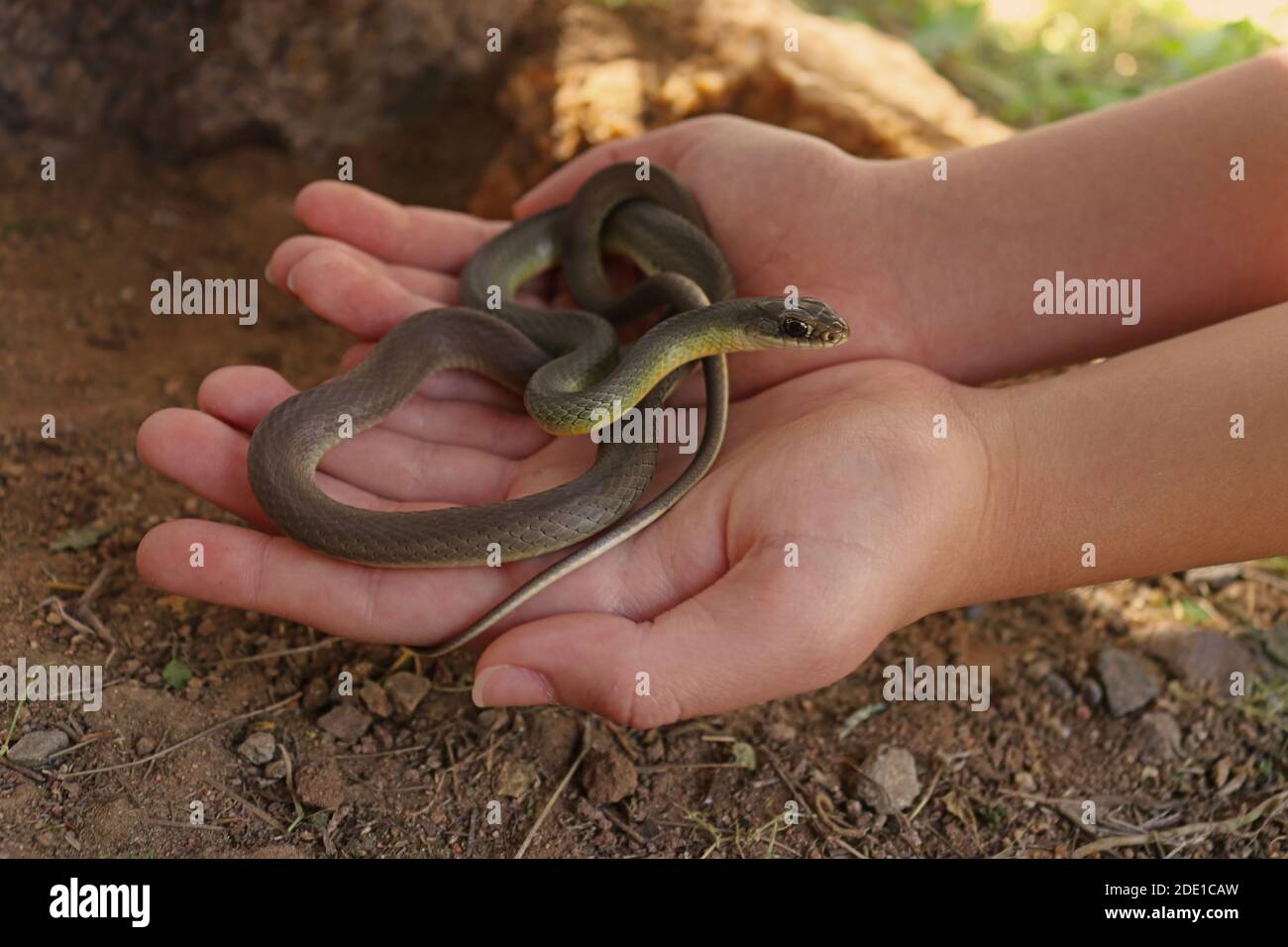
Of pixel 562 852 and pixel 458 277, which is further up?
pixel 458 277

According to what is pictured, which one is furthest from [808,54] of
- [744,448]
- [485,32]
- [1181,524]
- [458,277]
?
[1181,524]

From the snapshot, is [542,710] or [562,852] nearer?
[562,852]

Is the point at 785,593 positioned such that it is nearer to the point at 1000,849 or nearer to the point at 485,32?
the point at 1000,849

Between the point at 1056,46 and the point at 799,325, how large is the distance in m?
4.91

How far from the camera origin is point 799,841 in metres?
3.41

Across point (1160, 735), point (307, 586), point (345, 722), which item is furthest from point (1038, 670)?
point (307, 586)

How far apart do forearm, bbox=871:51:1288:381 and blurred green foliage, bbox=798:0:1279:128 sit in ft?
7.61

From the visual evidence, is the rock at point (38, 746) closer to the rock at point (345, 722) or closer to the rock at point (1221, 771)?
the rock at point (345, 722)

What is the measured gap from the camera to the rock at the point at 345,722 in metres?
3.53

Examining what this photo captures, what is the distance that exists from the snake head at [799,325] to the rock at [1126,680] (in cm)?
157

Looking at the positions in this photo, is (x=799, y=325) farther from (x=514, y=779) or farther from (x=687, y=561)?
(x=514, y=779)

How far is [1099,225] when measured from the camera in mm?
4359

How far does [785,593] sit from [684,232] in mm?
2295

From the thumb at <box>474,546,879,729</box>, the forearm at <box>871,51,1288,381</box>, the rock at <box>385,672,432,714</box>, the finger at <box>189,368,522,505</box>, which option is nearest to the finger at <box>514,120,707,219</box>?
the forearm at <box>871,51,1288,381</box>
